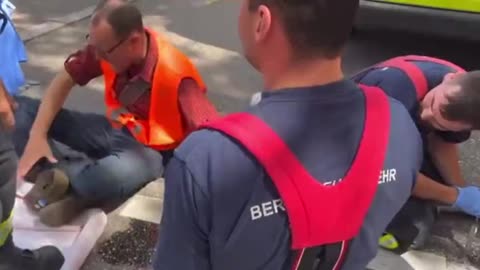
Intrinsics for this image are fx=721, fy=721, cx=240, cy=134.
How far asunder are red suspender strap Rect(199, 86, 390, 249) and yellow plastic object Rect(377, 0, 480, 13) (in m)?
2.72

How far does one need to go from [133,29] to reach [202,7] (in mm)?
2747

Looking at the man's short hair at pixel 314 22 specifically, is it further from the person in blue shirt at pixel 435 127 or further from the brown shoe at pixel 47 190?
the brown shoe at pixel 47 190

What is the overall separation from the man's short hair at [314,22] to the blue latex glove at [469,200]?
5.60ft

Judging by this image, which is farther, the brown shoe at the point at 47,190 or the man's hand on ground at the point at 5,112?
the brown shoe at the point at 47,190

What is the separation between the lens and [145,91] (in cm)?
279

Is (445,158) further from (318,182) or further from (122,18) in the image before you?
(318,182)

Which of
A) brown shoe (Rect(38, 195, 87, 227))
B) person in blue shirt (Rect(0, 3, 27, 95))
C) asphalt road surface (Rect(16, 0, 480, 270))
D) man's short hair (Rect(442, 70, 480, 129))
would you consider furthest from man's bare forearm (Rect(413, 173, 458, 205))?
person in blue shirt (Rect(0, 3, 27, 95))

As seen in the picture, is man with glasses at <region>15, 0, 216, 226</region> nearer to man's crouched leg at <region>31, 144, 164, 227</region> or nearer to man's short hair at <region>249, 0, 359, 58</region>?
man's crouched leg at <region>31, 144, 164, 227</region>

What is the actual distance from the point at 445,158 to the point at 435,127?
13.2 inches

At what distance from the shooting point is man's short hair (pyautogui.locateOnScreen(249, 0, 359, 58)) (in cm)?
130

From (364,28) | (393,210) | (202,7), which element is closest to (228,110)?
(364,28)

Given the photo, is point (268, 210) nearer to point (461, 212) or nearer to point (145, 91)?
point (145, 91)

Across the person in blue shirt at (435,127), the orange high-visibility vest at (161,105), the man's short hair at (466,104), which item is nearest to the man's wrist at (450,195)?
the person in blue shirt at (435,127)

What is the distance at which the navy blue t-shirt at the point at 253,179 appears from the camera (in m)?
1.32
